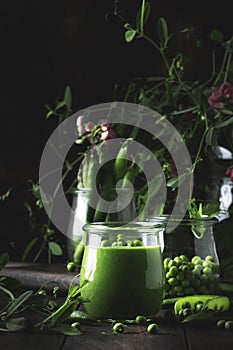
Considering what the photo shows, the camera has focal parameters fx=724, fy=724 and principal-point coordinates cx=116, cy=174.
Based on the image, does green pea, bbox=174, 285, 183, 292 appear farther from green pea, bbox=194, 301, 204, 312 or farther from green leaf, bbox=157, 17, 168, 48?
green leaf, bbox=157, 17, 168, 48

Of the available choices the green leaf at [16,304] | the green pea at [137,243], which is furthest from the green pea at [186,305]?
the green leaf at [16,304]

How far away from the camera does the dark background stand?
162 centimetres

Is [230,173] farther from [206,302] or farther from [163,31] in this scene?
[206,302]

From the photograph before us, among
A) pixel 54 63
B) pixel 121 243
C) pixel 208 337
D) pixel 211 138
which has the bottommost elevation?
pixel 208 337

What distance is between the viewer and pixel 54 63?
164 cm

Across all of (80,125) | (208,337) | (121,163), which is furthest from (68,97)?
(208,337)

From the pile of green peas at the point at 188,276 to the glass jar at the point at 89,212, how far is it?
0.76 ft

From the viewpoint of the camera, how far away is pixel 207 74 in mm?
Result: 1658

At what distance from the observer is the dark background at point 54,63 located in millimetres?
1622

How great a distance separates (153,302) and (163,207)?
0.39 m

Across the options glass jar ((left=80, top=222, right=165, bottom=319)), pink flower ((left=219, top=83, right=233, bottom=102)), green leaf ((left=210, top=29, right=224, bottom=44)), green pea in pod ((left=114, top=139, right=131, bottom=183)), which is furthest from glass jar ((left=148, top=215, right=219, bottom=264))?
green leaf ((left=210, top=29, right=224, bottom=44))

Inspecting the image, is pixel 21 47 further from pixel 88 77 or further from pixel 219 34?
pixel 219 34

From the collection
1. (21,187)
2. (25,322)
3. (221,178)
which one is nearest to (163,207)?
(221,178)

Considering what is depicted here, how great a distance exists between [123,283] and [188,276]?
154 mm
